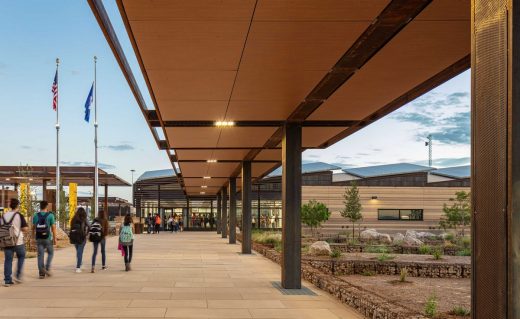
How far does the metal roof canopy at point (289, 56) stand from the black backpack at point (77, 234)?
420 cm

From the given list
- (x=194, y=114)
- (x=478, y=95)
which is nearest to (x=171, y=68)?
(x=194, y=114)

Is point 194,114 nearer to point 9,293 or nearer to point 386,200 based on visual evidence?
point 9,293

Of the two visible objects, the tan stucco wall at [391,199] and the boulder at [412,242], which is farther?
the tan stucco wall at [391,199]

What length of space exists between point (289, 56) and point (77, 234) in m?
10.2

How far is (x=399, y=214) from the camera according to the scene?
63.1m

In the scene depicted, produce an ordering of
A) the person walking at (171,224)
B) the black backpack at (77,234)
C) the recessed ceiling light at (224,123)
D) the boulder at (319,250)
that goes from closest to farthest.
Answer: the recessed ceiling light at (224,123) < the black backpack at (77,234) < the boulder at (319,250) < the person walking at (171,224)

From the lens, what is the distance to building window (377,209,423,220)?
62.5 m

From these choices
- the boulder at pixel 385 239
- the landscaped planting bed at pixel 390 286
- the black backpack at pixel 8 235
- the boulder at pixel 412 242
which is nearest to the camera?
the landscaped planting bed at pixel 390 286

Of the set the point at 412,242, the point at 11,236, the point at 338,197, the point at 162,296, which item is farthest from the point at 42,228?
the point at 338,197

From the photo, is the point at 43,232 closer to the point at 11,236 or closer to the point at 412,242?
the point at 11,236

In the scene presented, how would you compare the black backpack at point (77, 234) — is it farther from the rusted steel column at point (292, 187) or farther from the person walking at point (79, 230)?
the rusted steel column at point (292, 187)

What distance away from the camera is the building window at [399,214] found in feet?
205

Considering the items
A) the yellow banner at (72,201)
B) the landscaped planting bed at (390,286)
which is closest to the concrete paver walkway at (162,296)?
the landscaped planting bed at (390,286)

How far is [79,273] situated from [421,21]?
495 inches
